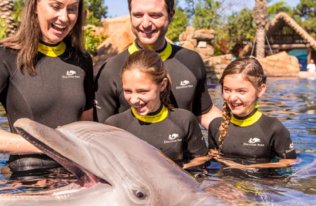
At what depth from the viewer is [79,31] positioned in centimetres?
397

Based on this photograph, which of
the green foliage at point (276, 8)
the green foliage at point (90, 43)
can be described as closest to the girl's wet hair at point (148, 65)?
the green foliage at point (90, 43)

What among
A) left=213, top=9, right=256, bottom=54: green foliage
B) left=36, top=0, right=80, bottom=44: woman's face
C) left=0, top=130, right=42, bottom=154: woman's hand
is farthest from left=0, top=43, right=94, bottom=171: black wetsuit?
left=213, top=9, right=256, bottom=54: green foliage

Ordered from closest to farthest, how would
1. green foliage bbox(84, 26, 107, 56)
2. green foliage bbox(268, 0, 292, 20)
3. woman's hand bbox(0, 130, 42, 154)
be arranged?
woman's hand bbox(0, 130, 42, 154)
green foliage bbox(84, 26, 107, 56)
green foliage bbox(268, 0, 292, 20)

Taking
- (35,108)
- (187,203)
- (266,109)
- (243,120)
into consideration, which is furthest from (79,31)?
(266,109)

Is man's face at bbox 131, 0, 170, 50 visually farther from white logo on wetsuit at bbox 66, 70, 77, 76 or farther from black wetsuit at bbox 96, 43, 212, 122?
white logo on wetsuit at bbox 66, 70, 77, 76

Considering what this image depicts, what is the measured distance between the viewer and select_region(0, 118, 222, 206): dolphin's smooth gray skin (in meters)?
2.16

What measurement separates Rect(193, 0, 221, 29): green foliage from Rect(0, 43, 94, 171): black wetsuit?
118 feet

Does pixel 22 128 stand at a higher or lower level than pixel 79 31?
lower

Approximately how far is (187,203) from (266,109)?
850cm

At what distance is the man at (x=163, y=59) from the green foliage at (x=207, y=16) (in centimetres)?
3537

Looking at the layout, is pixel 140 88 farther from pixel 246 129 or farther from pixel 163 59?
pixel 246 129

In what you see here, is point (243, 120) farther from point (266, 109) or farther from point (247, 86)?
point (266, 109)

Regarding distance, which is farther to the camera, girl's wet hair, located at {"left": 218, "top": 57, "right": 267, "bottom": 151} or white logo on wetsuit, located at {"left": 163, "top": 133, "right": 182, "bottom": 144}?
girl's wet hair, located at {"left": 218, "top": 57, "right": 267, "bottom": 151}

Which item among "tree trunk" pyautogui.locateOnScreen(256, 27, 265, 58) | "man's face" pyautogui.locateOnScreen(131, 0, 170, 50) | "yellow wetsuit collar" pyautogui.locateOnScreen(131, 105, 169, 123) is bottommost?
"tree trunk" pyautogui.locateOnScreen(256, 27, 265, 58)
